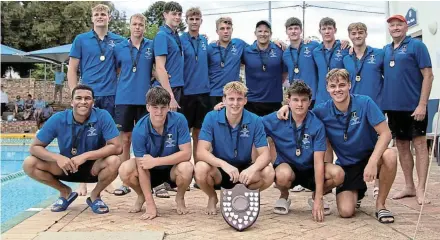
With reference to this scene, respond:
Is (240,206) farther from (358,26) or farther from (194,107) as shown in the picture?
(358,26)

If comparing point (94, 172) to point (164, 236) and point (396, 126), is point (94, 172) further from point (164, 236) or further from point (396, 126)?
point (396, 126)

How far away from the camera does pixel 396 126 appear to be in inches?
214

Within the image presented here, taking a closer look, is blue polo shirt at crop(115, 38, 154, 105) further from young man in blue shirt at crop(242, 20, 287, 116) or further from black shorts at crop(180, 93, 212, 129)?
young man in blue shirt at crop(242, 20, 287, 116)

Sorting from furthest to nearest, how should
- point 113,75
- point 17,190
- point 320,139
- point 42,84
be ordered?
1. point 42,84
2. point 17,190
3. point 113,75
4. point 320,139

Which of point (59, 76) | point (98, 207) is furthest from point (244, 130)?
point (59, 76)

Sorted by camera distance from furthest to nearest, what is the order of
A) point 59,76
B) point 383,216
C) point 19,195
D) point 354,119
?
point 59,76, point 19,195, point 354,119, point 383,216

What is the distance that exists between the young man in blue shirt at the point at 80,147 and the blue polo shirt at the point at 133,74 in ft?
2.78

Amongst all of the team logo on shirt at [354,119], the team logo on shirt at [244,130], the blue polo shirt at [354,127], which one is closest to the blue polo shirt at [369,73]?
the blue polo shirt at [354,127]

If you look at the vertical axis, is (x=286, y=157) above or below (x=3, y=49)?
below

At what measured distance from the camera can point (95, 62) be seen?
5781mm

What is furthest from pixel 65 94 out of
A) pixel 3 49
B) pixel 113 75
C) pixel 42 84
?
pixel 113 75

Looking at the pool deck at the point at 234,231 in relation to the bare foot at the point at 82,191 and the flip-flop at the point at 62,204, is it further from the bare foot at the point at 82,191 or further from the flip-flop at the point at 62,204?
the bare foot at the point at 82,191

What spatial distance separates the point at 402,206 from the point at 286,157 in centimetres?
132

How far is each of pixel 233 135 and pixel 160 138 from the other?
27.0 inches
